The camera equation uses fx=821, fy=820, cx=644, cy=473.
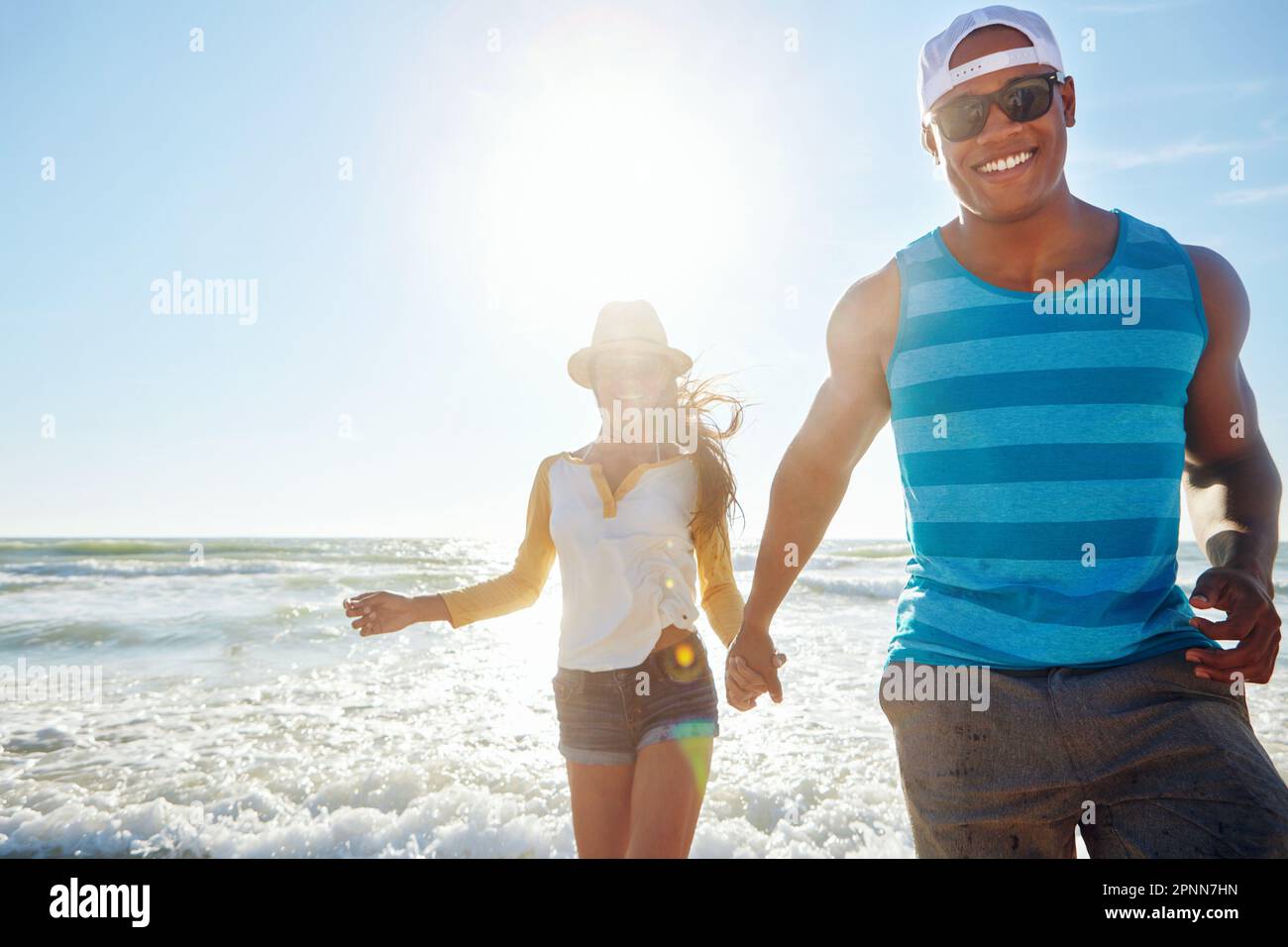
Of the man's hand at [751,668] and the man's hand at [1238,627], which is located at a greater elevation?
the man's hand at [1238,627]

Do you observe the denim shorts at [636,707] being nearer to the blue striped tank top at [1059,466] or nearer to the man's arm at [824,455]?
the man's arm at [824,455]

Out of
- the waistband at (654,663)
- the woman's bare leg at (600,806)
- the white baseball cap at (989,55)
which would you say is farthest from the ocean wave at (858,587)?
the white baseball cap at (989,55)

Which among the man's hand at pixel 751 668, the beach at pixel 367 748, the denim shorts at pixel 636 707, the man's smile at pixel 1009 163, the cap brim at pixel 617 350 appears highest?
the man's smile at pixel 1009 163

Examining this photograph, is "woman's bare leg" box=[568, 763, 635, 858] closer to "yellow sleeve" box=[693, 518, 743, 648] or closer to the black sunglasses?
"yellow sleeve" box=[693, 518, 743, 648]

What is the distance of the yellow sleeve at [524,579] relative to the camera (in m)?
3.82

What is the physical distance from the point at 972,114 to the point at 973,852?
5.87ft

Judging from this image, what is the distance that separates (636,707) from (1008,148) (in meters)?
2.37

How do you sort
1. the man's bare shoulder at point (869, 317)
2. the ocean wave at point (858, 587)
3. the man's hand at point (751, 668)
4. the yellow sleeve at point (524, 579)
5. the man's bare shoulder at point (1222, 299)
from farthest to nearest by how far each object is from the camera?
the ocean wave at point (858, 587) → the yellow sleeve at point (524, 579) → the man's hand at point (751, 668) → the man's bare shoulder at point (869, 317) → the man's bare shoulder at point (1222, 299)

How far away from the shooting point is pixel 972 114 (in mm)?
2098

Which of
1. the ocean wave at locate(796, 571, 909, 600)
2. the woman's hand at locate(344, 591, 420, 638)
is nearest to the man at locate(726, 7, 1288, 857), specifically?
the woman's hand at locate(344, 591, 420, 638)

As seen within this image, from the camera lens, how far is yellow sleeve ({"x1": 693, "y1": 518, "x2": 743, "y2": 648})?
3.68 meters

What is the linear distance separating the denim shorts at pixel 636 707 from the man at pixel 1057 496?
4.33 feet

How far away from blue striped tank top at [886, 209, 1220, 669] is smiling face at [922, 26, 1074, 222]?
0.75 feet
